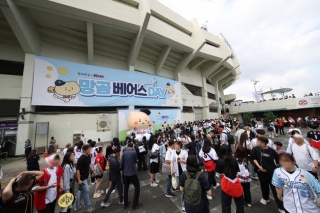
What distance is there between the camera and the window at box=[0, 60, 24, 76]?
9.40 meters

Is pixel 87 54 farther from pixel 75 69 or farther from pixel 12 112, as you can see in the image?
pixel 12 112

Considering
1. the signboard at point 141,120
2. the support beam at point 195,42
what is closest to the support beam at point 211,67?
the support beam at point 195,42

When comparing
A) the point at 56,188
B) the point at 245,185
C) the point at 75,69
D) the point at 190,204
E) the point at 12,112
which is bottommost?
the point at 245,185

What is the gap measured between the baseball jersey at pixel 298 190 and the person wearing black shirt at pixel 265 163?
1.03 m

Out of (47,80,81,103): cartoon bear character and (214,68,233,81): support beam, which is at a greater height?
(214,68,233,81): support beam

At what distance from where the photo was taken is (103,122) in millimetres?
11930

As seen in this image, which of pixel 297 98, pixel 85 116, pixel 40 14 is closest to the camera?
pixel 40 14

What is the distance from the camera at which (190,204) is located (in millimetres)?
1936

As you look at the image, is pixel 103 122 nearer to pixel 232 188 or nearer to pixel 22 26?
pixel 22 26

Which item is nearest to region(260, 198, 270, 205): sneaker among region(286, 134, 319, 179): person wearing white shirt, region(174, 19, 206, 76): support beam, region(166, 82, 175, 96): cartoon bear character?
region(286, 134, 319, 179): person wearing white shirt

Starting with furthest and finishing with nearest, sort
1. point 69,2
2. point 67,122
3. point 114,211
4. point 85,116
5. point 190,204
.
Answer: point 85,116 → point 67,122 → point 69,2 → point 114,211 → point 190,204

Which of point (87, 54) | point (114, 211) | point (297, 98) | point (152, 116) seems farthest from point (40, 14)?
point (297, 98)

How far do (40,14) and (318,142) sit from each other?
16163 mm

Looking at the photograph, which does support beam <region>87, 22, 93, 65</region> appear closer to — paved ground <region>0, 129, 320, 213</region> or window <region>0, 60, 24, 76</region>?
window <region>0, 60, 24, 76</region>
